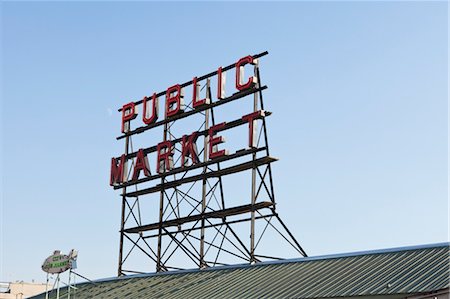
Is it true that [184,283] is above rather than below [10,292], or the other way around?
below

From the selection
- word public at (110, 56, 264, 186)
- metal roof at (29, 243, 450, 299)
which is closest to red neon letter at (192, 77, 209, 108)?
word public at (110, 56, 264, 186)

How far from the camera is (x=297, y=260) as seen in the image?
30.4 metres

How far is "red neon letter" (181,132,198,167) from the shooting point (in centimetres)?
4038

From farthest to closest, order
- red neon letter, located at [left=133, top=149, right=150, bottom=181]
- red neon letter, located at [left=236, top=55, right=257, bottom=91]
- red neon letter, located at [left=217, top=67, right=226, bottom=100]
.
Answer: red neon letter, located at [left=133, top=149, right=150, bottom=181] → red neon letter, located at [left=217, top=67, right=226, bottom=100] → red neon letter, located at [left=236, top=55, right=257, bottom=91]

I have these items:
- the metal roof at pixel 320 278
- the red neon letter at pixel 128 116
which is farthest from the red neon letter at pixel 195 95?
the metal roof at pixel 320 278

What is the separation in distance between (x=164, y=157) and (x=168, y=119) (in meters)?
2.71

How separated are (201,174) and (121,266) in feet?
26.8

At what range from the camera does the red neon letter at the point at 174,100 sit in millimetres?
42688

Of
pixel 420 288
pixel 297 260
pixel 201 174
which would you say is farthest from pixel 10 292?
pixel 420 288

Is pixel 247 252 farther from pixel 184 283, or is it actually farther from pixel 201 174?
pixel 201 174

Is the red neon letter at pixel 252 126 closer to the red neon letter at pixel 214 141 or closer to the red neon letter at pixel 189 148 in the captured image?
the red neon letter at pixel 214 141

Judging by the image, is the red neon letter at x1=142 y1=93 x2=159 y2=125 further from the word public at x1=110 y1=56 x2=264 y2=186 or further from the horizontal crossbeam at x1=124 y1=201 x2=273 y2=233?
the horizontal crossbeam at x1=124 y1=201 x2=273 y2=233

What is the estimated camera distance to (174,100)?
4309 cm

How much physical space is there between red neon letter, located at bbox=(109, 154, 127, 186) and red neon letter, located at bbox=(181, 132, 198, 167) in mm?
5738
